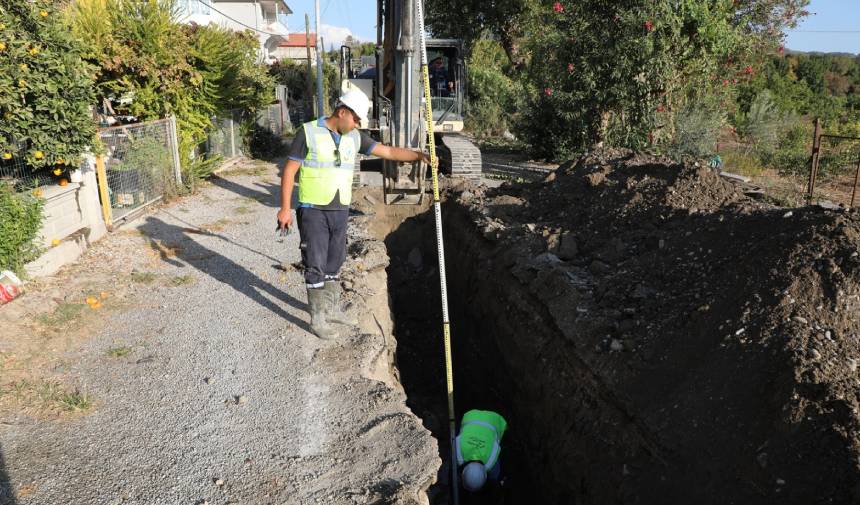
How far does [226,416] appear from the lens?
4.18 meters

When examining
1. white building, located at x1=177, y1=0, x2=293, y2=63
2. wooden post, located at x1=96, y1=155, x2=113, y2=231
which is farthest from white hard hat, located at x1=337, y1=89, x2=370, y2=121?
white building, located at x1=177, y1=0, x2=293, y2=63

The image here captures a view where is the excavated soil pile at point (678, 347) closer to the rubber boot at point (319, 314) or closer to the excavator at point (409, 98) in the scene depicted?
the excavator at point (409, 98)

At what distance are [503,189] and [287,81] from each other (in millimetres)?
24104

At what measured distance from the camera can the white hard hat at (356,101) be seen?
471cm

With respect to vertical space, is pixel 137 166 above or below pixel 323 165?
below

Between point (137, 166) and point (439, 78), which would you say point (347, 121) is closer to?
point (137, 166)

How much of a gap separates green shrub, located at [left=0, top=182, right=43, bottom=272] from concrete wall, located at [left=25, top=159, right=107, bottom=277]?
8.8 inches

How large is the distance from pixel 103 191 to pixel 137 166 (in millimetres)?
1418

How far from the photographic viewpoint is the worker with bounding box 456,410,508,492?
4.95m

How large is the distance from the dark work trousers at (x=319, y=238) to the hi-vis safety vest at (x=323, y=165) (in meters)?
0.14

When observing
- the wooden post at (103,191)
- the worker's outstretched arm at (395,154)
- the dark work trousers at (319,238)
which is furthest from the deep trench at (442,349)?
the wooden post at (103,191)

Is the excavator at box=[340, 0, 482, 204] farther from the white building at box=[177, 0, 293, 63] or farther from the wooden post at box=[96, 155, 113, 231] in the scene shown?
the white building at box=[177, 0, 293, 63]

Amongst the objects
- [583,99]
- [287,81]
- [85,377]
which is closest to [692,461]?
[85,377]

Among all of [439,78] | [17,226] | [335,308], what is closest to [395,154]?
[335,308]
